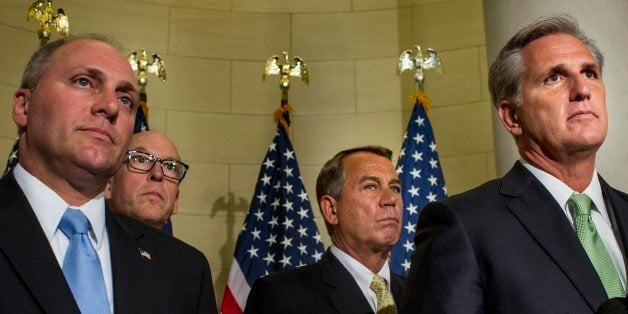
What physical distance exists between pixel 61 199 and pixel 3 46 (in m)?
5.46

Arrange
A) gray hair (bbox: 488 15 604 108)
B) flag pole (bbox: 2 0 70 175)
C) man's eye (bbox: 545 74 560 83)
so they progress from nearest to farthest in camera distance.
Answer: man's eye (bbox: 545 74 560 83)
gray hair (bbox: 488 15 604 108)
flag pole (bbox: 2 0 70 175)

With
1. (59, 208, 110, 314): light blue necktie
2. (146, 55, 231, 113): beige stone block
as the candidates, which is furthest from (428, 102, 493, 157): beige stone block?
(59, 208, 110, 314): light blue necktie

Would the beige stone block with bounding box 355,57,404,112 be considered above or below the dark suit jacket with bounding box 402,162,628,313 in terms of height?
above

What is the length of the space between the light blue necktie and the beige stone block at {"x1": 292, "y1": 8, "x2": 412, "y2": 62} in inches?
244

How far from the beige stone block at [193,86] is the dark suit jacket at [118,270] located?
5341 mm

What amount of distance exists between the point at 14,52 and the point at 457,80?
4382 millimetres

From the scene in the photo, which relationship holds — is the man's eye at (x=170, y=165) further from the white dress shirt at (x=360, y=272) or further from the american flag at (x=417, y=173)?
the american flag at (x=417, y=173)

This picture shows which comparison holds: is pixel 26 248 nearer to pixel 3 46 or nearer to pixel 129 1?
pixel 3 46

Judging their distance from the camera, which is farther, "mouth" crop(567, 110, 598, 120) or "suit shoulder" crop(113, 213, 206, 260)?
"suit shoulder" crop(113, 213, 206, 260)

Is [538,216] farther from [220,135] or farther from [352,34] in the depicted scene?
[352,34]

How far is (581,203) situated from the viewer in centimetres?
241

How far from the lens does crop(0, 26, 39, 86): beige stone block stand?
7.18 m

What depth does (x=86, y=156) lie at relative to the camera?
2377 mm

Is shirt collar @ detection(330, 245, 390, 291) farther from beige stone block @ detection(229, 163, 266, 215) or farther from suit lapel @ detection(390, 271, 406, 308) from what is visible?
beige stone block @ detection(229, 163, 266, 215)
